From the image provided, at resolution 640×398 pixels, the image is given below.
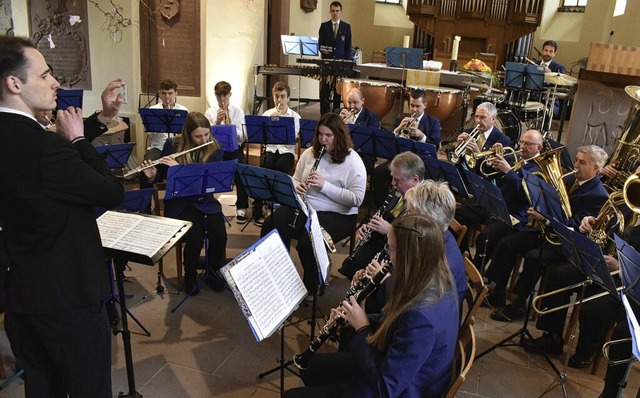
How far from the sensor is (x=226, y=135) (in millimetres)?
5613

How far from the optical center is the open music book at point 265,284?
2.28 metres

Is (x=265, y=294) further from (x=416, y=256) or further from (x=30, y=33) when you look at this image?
(x=30, y=33)

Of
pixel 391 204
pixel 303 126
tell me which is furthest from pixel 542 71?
pixel 391 204

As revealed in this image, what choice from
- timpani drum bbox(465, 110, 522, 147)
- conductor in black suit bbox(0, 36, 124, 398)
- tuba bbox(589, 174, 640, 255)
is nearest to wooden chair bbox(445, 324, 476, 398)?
conductor in black suit bbox(0, 36, 124, 398)

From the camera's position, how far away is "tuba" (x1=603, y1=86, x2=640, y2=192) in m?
4.59

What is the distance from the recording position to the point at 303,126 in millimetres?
5871

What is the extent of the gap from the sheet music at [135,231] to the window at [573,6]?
45.1ft

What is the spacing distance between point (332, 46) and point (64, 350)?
7886mm

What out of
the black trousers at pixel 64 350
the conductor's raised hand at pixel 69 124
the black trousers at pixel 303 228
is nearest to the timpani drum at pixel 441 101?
the black trousers at pixel 303 228

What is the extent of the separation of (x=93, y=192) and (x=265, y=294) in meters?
0.89

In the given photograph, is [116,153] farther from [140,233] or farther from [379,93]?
[379,93]

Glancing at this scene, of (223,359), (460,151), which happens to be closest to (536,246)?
(460,151)

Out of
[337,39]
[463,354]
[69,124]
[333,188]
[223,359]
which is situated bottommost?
[223,359]

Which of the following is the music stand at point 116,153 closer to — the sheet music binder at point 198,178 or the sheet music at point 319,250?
the sheet music binder at point 198,178
